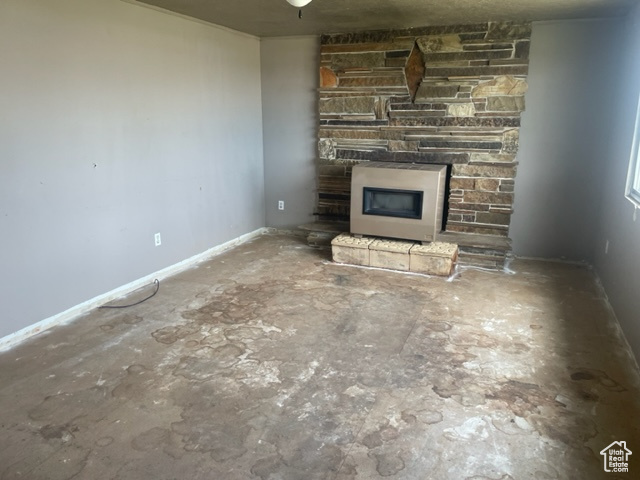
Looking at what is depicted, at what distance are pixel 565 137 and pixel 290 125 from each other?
9.18 ft

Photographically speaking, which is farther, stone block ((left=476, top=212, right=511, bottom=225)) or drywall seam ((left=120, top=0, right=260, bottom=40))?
stone block ((left=476, top=212, right=511, bottom=225))

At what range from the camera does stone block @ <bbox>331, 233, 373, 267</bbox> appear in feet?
14.3

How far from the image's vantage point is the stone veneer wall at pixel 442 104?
4.27m

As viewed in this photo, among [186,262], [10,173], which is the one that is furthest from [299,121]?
[10,173]

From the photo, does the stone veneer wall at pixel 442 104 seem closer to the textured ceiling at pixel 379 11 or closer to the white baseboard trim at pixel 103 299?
the textured ceiling at pixel 379 11

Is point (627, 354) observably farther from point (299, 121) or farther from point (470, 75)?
point (299, 121)

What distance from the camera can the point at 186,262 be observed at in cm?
437

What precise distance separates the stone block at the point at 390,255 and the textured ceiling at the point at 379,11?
6.48ft

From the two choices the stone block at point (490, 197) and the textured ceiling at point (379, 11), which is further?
the stone block at point (490, 197)

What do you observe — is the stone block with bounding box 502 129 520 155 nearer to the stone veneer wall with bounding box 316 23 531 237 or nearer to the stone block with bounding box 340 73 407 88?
the stone veneer wall with bounding box 316 23 531 237

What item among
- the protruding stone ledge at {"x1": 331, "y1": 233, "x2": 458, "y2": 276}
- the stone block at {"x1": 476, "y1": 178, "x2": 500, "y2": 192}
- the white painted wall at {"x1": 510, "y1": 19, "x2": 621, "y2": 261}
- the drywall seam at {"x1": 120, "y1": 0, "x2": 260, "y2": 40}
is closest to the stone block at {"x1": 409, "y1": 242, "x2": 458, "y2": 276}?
the protruding stone ledge at {"x1": 331, "y1": 233, "x2": 458, "y2": 276}

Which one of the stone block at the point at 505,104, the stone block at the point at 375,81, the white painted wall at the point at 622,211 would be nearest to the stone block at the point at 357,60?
the stone block at the point at 375,81

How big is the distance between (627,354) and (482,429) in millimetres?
1249

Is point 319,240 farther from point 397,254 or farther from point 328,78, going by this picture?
point 328,78
